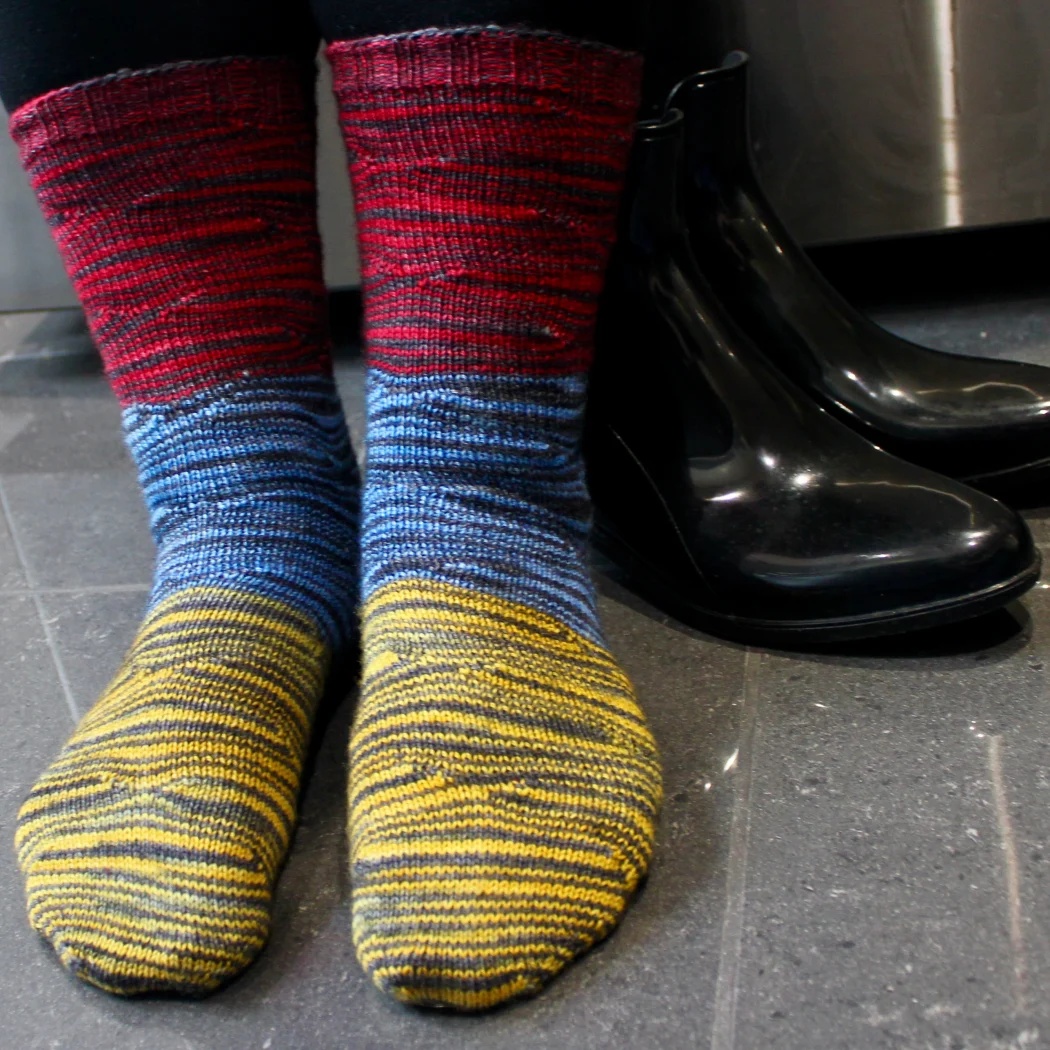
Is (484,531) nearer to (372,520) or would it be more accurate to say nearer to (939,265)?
(372,520)

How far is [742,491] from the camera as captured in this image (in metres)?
0.61

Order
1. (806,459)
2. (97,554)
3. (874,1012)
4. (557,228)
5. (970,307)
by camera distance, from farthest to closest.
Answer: (970,307)
(97,554)
(806,459)
(557,228)
(874,1012)

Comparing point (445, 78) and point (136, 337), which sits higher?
point (445, 78)

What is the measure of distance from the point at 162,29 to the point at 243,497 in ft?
0.72

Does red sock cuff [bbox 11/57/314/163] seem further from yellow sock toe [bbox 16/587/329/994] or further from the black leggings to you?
yellow sock toe [bbox 16/587/329/994]

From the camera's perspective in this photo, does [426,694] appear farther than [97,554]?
No

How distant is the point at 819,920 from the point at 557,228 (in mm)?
310

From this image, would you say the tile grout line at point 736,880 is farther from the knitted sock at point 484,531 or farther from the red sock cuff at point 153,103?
the red sock cuff at point 153,103

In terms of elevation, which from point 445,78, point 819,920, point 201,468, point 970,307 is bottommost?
point 970,307

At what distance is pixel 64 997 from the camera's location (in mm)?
437

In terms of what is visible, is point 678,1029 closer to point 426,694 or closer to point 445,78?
point 426,694

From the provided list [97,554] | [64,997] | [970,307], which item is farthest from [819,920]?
[970,307]

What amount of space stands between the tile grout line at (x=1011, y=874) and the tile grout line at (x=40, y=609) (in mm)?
460

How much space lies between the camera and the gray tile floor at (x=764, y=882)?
0.40 m
